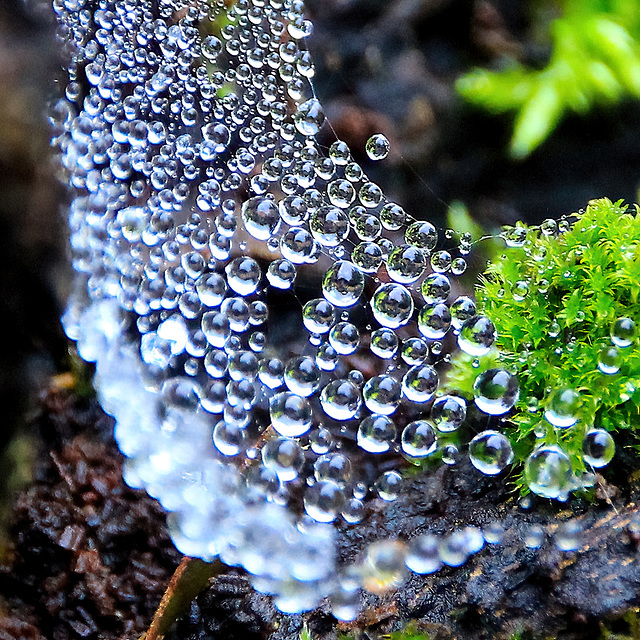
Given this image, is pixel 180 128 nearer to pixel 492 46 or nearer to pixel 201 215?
pixel 201 215

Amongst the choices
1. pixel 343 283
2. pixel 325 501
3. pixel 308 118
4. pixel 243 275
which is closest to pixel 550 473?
pixel 325 501

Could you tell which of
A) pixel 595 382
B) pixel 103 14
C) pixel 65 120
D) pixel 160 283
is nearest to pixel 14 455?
pixel 160 283


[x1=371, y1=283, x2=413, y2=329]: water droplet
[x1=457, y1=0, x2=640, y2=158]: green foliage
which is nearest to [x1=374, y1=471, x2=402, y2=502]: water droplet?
[x1=371, y1=283, x2=413, y2=329]: water droplet

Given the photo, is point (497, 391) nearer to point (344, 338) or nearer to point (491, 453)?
point (491, 453)

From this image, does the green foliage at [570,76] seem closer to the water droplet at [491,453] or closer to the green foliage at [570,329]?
the green foliage at [570,329]

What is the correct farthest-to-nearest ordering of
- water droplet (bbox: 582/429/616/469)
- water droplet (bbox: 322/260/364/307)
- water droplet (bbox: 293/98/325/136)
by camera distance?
water droplet (bbox: 293/98/325/136), water droplet (bbox: 322/260/364/307), water droplet (bbox: 582/429/616/469)

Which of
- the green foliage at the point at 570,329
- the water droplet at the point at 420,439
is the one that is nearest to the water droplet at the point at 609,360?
the green foliage at the point at 570,329

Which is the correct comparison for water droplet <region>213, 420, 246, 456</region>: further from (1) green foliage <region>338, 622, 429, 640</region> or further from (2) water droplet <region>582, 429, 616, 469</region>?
(2) water droplet <region>582, 429, 616, 469</region>
